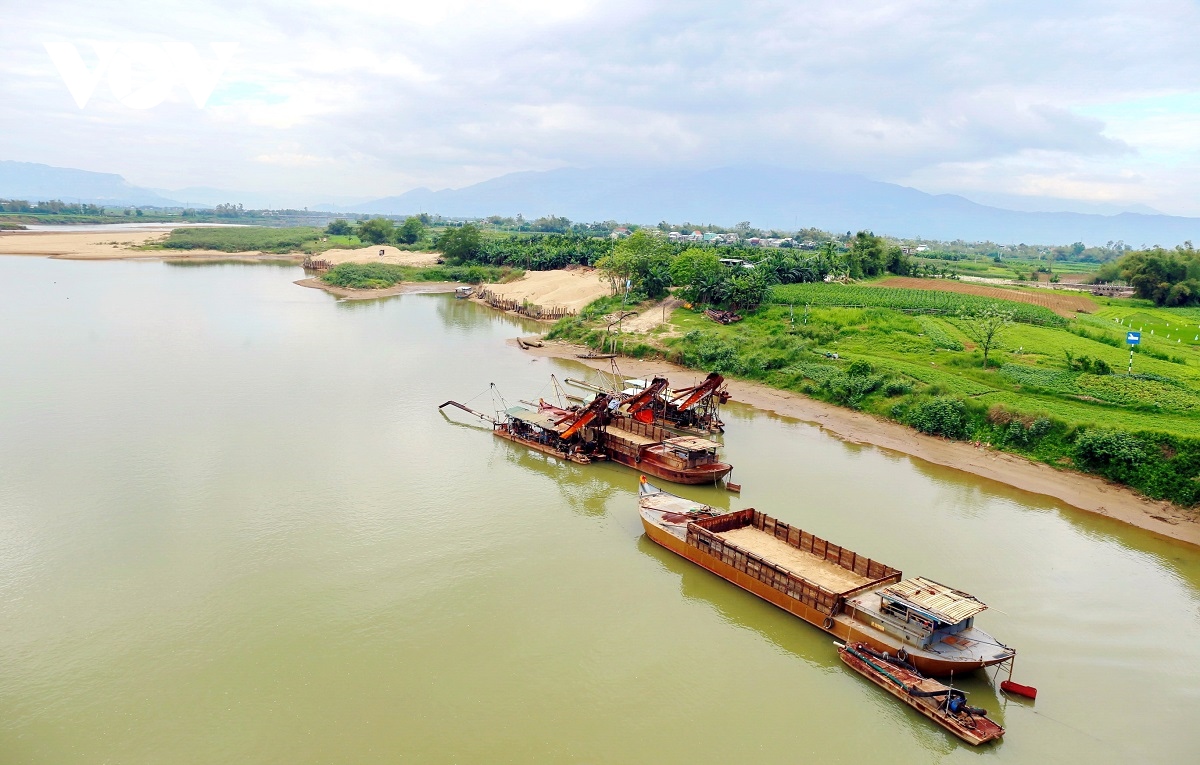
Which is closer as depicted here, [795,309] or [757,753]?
[757,753]

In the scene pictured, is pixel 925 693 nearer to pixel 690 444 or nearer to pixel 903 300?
pixel 690 444

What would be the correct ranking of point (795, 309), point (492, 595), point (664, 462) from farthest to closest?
point (795, 309)
point (664, 462)
point (492, 595)

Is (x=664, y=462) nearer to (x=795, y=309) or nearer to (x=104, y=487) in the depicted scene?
(x=104, y=487)

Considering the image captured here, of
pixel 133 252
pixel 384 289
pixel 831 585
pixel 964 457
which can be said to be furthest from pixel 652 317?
pixel 133 252

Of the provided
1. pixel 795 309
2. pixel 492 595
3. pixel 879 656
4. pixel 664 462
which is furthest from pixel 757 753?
pixel 795 309

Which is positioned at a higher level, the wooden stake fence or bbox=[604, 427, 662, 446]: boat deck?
the wooden stake fence

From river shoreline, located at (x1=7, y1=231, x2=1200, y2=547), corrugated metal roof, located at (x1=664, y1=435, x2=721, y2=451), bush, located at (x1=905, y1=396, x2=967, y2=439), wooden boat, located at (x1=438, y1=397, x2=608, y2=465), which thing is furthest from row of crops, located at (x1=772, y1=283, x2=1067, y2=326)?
corrugated metal roof, located at (x1=664, y1=435, x2=721, y2=451)

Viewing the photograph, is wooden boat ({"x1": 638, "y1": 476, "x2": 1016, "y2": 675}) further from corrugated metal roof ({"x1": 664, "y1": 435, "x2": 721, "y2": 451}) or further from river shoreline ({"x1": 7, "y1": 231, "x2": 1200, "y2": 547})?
river shoreline ({"x1": 7, "y1": 231, "x2": 1200, "y2": 547})
